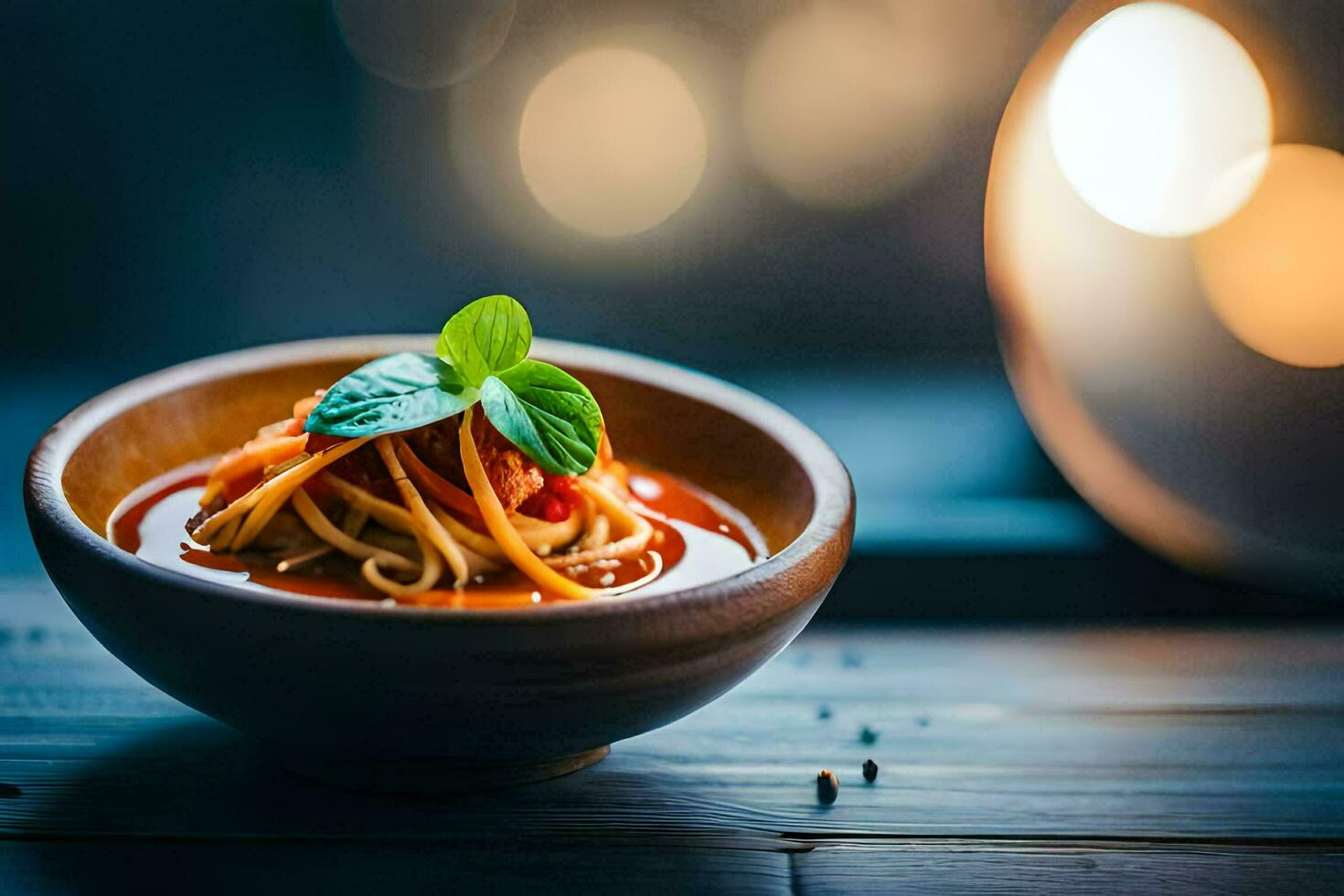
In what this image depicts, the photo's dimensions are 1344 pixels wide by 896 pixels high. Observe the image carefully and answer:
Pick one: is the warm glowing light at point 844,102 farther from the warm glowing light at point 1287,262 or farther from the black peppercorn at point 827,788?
the black peppercorn at point 827,788

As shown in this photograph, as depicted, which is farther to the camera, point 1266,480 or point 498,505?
point 1266,480

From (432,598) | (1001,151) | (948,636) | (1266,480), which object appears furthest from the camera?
(1001,151)

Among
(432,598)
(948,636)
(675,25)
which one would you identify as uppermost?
(675,25)

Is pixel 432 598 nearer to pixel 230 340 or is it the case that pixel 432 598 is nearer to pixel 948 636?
pixel 948 636

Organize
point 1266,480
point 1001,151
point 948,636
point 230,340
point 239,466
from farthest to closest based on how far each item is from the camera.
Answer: point 230,340 < point 1001,151 < point 1266,480 < point 948,636 < point 239,466

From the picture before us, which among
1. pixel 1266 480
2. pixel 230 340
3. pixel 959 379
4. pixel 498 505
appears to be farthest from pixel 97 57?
pixel 1266 480

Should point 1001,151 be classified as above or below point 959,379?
above

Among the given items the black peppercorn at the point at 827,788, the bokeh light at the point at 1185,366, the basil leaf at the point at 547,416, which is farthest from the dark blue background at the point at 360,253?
the basil leaf at the point at 547,416

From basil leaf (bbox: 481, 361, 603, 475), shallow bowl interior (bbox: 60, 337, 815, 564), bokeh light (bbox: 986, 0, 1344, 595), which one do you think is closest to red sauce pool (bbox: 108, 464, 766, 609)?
shallow bowl interior (bbox: 60, 337, 815, 564)
